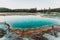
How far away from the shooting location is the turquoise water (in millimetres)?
1332

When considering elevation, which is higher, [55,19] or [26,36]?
[55,19]

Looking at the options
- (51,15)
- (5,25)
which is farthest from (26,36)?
(51,15)

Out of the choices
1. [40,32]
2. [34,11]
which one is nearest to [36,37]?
[40,32]

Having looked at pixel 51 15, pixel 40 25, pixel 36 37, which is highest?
pixel 51 15

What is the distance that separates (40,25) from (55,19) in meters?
0.20

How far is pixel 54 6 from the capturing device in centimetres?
141

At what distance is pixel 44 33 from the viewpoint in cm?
135

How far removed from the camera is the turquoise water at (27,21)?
133cm

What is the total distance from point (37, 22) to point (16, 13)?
28cm

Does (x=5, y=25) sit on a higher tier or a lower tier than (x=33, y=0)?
lower

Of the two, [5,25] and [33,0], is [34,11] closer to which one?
[33,0]

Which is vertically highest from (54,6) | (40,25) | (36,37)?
(54,6)

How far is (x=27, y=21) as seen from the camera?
4.42ft

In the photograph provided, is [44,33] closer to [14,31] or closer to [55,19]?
[55,19]
